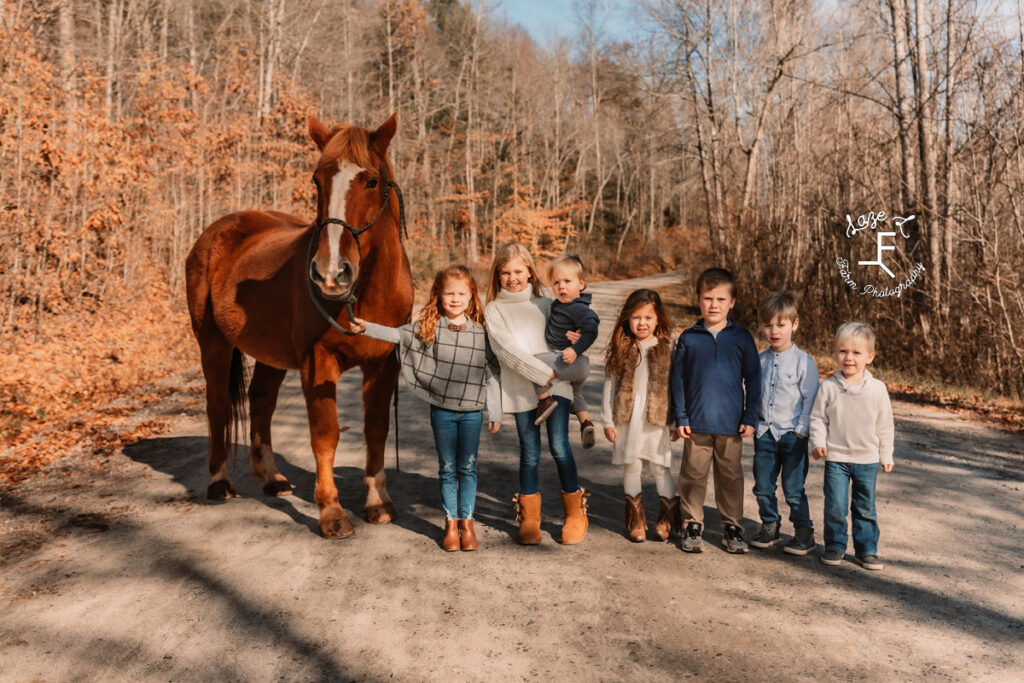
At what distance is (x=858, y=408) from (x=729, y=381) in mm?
708

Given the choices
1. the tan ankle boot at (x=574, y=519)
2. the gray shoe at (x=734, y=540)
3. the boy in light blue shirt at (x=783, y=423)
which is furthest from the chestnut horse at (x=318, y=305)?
the boy in light blue shirt at (x=783, y=423)

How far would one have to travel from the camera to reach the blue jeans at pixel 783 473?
12.4 feet

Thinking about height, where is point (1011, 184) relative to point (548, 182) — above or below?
below

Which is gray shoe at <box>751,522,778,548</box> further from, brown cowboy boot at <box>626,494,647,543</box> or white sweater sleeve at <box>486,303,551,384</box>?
white sweater sleeve at <box>486,303,551,384</box>

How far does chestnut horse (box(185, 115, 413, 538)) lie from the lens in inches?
140

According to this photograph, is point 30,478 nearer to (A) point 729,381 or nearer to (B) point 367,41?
(A) point 729,381

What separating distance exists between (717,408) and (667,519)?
2.50 ft

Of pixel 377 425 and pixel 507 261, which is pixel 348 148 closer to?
pixel 507 261

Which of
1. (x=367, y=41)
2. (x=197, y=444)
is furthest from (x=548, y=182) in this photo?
(x=197, y=444)

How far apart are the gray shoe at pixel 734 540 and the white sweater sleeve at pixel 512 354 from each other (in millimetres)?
1384

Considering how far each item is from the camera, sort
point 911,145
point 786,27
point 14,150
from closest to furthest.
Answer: point 14,150, point 911,145, point 786,27

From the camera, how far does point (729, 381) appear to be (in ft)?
12.4

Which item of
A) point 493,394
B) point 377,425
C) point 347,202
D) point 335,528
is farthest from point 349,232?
point 335,528

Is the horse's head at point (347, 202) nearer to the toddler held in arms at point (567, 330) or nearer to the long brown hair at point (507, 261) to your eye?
the long brown hair at point (507, 261)
